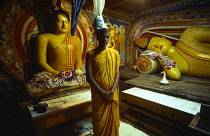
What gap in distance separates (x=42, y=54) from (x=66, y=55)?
0.53 metres

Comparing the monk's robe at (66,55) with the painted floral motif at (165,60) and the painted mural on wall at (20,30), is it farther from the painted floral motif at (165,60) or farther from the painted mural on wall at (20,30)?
the painted floral motif at (165,60)

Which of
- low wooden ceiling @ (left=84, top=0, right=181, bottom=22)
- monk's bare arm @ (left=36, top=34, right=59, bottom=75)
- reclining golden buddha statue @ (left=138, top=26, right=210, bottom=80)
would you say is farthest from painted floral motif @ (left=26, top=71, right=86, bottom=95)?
reclining golden buddha statue @ (left=138, top=26, right=210, bottom=80)

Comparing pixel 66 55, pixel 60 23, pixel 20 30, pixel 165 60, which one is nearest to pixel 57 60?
pixel 66 55

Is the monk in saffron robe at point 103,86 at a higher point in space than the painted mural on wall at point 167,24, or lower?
lower

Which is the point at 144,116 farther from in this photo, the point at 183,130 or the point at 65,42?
the point at 65,42

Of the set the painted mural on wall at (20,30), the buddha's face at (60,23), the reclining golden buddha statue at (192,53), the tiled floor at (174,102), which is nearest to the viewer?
the tiled floor at (174,102)

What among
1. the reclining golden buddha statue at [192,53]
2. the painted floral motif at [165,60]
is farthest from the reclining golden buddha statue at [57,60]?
the reclining golden buddha statue at [192,53]

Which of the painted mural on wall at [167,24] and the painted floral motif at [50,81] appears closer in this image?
the painted floral motif at [50,81]

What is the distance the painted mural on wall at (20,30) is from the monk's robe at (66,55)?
622 millimetres

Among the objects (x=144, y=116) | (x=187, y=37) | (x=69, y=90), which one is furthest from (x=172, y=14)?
(x=69, y=90)

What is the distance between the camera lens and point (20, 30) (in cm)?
264

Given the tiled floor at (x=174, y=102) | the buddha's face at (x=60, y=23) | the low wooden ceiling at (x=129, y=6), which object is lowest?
the tiled floor at (x=174, y=102)

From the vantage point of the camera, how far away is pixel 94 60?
56.2 inches

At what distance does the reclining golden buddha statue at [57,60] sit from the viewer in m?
2.25
